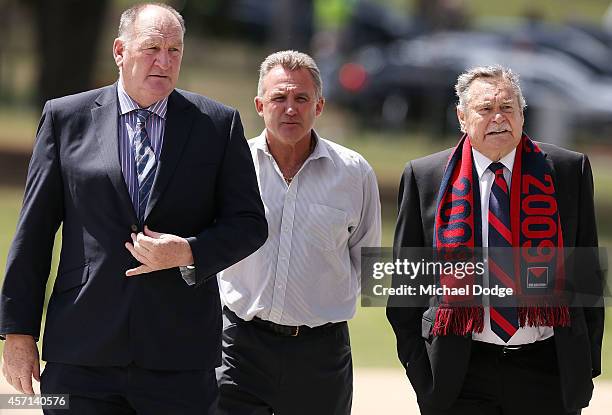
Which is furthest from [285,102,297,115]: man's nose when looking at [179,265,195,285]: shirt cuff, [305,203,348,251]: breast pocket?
[179,265,195,285]: shirt cuff

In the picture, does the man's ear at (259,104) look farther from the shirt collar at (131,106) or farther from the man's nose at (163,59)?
the man's nose at (163,59)

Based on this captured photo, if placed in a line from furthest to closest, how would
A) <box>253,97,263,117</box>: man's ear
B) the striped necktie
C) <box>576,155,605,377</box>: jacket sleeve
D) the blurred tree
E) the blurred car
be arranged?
the blurred car
the blurred tree
<box>253,97,263,117</box>: man's ear
<box>576,155,605,377</box>: jacket sleeve
the striped necktie

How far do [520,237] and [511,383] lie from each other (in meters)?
0.52

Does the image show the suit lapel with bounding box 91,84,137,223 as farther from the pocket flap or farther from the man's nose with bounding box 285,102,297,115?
the man's nose with bounding box 285,102,297,115

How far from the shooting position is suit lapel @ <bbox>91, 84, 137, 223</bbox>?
4508mm

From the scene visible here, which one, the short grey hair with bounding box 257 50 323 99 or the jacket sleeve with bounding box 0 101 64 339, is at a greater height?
the short grey hair with bounding box 257 50 323 99

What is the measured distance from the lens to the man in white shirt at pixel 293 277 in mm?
5367

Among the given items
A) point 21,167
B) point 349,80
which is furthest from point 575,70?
point 21,167

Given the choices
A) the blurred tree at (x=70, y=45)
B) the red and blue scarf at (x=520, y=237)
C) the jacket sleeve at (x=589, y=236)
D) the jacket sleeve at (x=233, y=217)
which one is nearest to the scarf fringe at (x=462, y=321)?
the red and blue scarf at (x=520, y=237)

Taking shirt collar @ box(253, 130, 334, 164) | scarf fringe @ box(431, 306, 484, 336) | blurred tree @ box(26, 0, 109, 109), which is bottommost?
scarf fringe @ box(431, 306, 484, 336)

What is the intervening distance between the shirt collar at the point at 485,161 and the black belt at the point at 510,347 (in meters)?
0.62

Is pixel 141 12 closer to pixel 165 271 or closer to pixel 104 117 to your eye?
pixel 104 117

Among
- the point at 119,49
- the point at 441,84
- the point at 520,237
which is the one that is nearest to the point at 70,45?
the point at 441,84

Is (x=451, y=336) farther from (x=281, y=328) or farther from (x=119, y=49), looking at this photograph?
(x=119, y=49)
